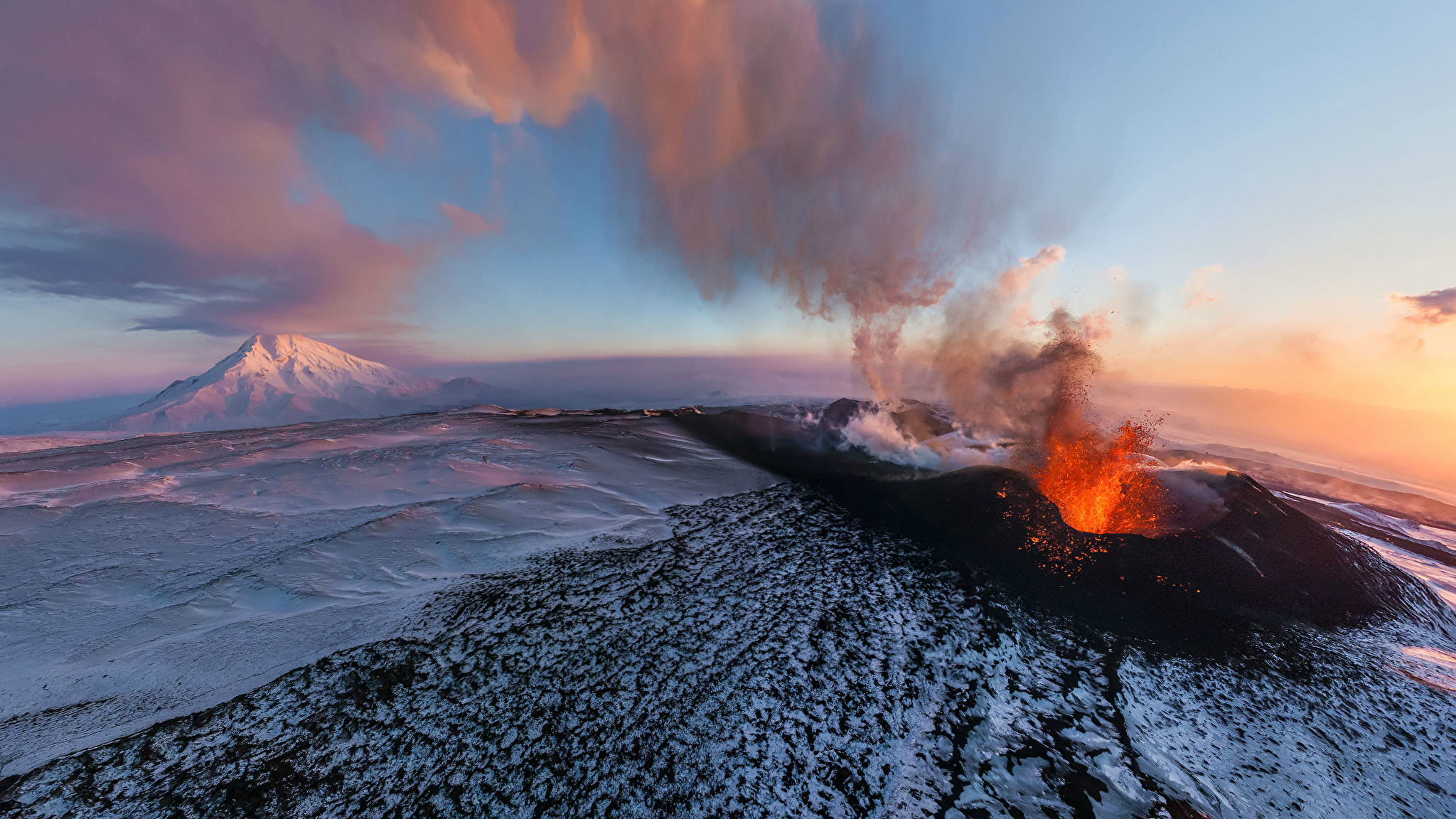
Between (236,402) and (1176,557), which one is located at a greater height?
(236,402)

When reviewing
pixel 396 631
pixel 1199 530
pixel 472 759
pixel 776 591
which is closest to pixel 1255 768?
pixel 776 591

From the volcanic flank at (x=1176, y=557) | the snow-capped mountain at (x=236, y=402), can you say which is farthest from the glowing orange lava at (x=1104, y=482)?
the snow-capped mountain at (x=236, y=402)

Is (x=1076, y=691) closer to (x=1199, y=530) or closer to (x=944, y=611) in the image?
(x=944, y=611)

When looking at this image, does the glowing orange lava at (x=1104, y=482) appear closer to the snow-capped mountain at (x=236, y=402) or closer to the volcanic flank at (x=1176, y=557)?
the volcanic flank at (x=1176, y=557)

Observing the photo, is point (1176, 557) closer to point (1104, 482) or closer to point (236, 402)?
point (1104, 482)

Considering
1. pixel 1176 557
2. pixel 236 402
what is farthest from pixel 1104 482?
pixel 236 402
